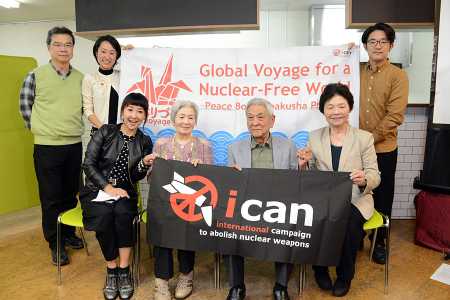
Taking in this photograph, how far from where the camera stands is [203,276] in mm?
2604

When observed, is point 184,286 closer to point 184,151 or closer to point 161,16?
point 184,151

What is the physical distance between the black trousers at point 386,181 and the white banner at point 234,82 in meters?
0.33

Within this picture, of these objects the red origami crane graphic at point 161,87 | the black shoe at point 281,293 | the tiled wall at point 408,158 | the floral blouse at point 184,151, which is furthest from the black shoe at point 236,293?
the tiled wall at point 408,158

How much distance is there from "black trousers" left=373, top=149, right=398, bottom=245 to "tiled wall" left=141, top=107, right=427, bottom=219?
798mm

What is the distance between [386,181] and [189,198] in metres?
1.54

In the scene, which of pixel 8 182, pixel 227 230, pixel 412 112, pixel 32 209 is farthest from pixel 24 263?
pixel 412 112

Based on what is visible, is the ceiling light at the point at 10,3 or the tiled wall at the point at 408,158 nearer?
the tiled wall at the point at 408,158

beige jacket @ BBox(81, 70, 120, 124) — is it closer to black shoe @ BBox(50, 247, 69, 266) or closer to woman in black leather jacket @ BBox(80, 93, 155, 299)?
woman in black leather jacket @ BBox(80, 93, 155, 299)

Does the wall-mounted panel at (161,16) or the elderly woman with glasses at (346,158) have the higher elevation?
the wall-mounted panel at (161,16)

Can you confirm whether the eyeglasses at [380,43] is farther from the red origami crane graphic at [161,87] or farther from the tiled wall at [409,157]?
the red origami crane graphic at [161,87]

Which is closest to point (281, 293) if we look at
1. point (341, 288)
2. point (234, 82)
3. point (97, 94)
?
point (341, 288)

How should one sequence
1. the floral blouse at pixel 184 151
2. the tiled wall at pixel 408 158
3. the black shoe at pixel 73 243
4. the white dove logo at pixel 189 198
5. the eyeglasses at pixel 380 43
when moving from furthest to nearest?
the tiled wall at pixel 408 158
the black shoe at pixel 73 243
the eyeglasses at pixel 380 43
the floral blouse at pixel 184 151
the white dove logo at pixel 189 198

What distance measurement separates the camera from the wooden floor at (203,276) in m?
2.36

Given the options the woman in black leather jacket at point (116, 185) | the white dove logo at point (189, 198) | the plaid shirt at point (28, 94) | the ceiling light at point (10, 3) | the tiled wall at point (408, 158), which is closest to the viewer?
the white dove logo at point (189, 198)
